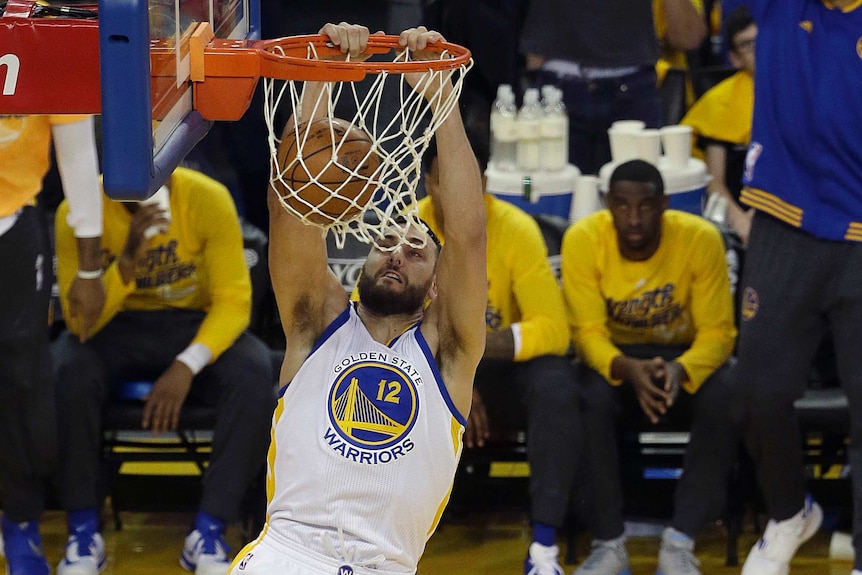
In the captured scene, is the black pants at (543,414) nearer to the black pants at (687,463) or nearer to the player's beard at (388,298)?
the black pants at (687,463)

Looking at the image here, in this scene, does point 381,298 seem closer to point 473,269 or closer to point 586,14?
point 473,269

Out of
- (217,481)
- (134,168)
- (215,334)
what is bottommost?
(217,481)

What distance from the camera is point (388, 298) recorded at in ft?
12.3

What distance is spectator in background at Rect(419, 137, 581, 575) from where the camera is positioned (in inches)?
202

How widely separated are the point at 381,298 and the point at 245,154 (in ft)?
8.08

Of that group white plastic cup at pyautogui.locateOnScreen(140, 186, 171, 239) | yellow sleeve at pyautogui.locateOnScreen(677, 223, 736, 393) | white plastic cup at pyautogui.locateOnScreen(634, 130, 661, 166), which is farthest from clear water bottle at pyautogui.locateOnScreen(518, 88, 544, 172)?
white plastic cup at pyautogui.locateOnScreen(140, 186, 171, 239)

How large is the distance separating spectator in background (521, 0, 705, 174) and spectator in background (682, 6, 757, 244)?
25 centimetres

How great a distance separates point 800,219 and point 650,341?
0.99 meters

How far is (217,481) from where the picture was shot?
5.21 m

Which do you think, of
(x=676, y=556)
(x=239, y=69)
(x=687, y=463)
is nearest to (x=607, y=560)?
(x=676, y=556)

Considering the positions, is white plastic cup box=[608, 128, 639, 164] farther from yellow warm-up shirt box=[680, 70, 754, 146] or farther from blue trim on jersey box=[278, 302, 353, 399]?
blue trim on jersey box=[278, 302, 353, 399]

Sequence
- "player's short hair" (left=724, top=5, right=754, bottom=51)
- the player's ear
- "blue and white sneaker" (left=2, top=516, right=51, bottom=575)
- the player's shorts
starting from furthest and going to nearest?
"player's short hair" (left=724, top=5, right=754, bottom=51) → "blue and white sneaker" (left=2, top=516, right=51, bottom=575) → the player's ear → the player's shorts

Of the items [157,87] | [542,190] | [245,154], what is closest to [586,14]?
[542,190]

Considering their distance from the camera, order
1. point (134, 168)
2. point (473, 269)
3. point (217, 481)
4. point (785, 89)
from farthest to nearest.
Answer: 1. point (217, 481)
2. point (785, 89)
3. point (473, 269)
4. point (134, 168)
